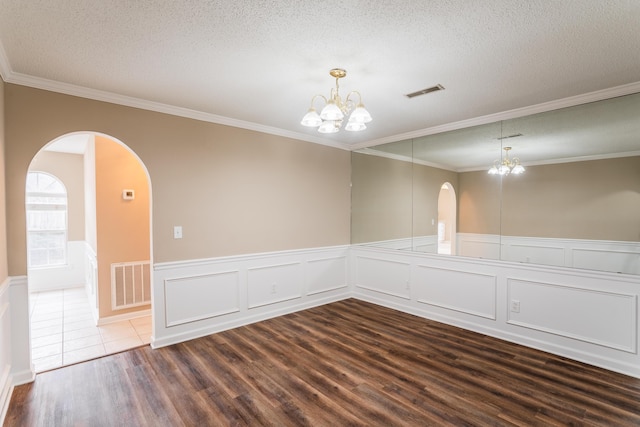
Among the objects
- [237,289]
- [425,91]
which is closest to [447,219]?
[425,91]

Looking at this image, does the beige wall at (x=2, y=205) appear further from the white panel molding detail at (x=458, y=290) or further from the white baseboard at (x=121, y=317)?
the white panel molding detail at (x=458, y=290)

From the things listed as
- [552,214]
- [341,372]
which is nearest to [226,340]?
[341,372]

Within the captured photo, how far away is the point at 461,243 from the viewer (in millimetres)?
3934

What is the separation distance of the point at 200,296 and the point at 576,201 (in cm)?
406

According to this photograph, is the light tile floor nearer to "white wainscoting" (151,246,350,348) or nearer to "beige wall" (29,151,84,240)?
"white wainscoting" (151,246,350,348)

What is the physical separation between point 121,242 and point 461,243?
4348 millimetres

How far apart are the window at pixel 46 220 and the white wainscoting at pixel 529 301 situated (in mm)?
6108

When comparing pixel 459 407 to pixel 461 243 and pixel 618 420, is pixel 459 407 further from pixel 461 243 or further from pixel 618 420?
pixel 461 243

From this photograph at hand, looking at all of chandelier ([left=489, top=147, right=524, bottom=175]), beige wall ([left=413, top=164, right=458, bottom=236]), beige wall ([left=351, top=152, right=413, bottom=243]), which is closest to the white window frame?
beige wall ([left=351, top=152, right=413, bottom=243])

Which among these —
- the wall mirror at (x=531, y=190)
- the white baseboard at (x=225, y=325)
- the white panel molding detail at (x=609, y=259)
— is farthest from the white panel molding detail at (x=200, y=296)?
the white panel molding detail at (x=609, y=259)

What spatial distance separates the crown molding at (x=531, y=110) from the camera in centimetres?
281

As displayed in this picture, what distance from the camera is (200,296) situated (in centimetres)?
365

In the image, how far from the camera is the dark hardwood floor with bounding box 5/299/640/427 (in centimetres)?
221

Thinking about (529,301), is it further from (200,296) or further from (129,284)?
(129,284)
